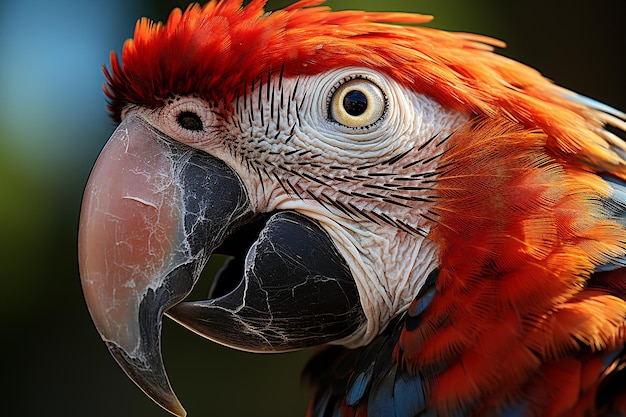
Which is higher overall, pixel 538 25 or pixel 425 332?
pixel 538 25

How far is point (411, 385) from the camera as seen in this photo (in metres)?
0.97

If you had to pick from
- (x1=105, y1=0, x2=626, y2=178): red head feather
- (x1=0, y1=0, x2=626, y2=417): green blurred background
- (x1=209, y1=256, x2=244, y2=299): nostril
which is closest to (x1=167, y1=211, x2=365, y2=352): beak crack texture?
(x1=209, y1=256, x2=244, y2=299): nostril

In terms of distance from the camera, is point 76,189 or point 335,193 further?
point 76,189

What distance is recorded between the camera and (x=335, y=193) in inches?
42.8

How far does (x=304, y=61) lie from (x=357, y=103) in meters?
0.11

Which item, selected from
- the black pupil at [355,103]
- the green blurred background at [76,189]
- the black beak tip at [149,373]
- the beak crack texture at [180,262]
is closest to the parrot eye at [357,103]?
the black pupil at [355,103]

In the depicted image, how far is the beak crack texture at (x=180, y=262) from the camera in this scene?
1.02 m

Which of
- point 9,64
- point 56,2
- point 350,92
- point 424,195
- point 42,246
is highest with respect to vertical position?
point 56,2

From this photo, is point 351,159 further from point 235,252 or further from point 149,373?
point 149,373

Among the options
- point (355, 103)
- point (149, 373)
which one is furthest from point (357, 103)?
point (149, 373)

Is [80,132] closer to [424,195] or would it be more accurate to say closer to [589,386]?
[424,195]

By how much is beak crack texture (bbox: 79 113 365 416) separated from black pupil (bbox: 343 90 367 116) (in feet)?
0.61

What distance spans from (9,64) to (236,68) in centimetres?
301

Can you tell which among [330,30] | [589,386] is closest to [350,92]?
[330,30]
